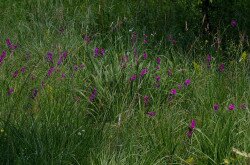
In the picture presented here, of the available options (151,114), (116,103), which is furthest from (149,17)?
(151,114)

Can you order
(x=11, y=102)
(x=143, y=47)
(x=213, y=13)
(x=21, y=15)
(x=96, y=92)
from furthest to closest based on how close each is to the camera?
(x=21, y=15)
(x=213, y=13)
(x=143, y=47)
(x=96, y=92)
(x=11, y=102)

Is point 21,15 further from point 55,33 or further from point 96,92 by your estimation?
point 96,92

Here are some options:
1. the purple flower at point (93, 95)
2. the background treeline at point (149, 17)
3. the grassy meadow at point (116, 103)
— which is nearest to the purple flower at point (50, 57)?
the grassy meadow at point (116, 103)

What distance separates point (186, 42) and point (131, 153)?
2.85m

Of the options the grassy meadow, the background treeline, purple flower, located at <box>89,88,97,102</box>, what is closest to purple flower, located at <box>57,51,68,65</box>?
the grassy meadow

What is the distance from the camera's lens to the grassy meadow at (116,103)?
3.26 metres

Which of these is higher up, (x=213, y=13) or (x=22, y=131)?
(x=22, y=131)

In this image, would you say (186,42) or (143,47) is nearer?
(143,47)

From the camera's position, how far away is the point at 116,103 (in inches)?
160

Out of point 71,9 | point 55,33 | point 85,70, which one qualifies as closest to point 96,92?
point 85,70

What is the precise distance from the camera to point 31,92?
13.3ft

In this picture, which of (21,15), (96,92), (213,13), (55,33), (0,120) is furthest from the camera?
(21,15)

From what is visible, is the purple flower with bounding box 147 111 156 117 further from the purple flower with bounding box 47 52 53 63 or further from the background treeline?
the background treeline

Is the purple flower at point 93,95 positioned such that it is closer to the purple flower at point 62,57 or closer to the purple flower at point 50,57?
the purple flower at point 62,57
